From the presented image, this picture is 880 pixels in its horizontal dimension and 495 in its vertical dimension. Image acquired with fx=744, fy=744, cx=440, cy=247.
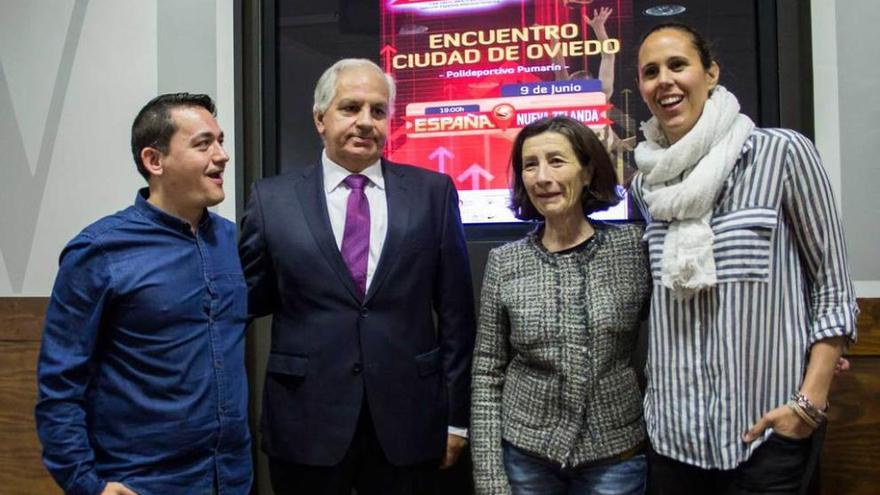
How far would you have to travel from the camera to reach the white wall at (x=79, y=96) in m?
2.60

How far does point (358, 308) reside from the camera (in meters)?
1.80

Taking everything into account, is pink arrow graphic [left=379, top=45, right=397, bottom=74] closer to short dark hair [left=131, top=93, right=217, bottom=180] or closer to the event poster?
the event poster

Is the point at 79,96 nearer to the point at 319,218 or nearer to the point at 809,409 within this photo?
the point at 319,218

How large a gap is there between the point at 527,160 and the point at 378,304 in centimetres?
50

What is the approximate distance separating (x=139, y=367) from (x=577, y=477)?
3.20 ft

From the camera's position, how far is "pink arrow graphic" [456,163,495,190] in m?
2.42

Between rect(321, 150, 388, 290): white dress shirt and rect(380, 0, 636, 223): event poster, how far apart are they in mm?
535

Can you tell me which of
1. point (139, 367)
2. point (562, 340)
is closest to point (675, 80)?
point (562, 340)

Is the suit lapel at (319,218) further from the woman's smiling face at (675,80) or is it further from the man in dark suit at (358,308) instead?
the woman's smiling face at (675,80)

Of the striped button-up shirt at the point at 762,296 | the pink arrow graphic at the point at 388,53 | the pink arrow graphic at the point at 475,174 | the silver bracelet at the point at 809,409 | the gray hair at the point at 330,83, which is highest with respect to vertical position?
the pink arrow graphic at the point at 388,53

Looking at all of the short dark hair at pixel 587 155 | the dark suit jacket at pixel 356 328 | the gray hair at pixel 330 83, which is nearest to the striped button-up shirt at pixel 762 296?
the short dark hair at pixel 587 155

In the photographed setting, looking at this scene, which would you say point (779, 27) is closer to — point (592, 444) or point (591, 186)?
point (591, 186)

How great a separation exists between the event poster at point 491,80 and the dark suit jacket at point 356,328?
53 centimetres

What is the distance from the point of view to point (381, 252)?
1828 millimetres
